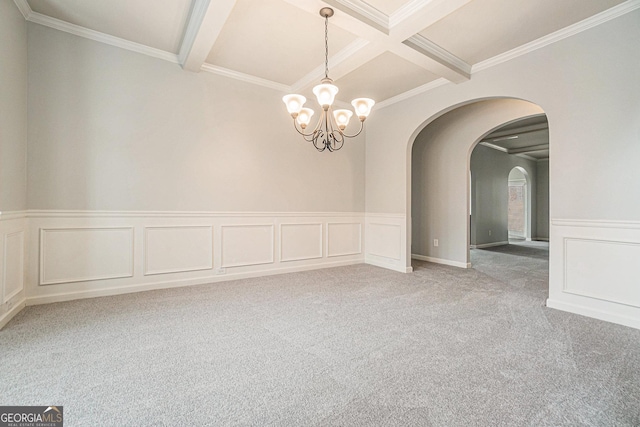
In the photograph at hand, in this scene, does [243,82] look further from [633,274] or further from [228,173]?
[633,274]

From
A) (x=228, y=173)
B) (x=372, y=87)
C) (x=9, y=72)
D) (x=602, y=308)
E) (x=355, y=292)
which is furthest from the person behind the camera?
(x=372, y=87)

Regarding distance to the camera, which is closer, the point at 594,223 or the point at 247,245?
the point at 594,223

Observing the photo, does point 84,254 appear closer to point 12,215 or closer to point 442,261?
point 12,215

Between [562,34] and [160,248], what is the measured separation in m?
4.87

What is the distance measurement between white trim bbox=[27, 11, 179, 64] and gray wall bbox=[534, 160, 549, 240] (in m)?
11.0

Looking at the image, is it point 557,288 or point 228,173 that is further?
point 228,173

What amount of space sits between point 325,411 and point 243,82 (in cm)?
391

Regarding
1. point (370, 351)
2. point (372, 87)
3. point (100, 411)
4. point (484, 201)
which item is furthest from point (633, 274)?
point (484, 201)

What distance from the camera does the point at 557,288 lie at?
2.96 metres

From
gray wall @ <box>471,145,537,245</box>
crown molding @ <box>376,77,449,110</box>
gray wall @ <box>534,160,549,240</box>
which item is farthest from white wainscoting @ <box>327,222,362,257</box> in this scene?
gray wall @ <box>534,160,549,240</box>

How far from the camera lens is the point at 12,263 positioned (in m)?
2.53

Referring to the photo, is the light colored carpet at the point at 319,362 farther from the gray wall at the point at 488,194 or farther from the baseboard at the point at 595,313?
the gray wall at the point at 488,194

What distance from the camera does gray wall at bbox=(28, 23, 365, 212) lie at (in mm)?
2900

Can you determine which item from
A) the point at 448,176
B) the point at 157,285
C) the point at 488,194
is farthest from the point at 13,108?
the point at 488,194
